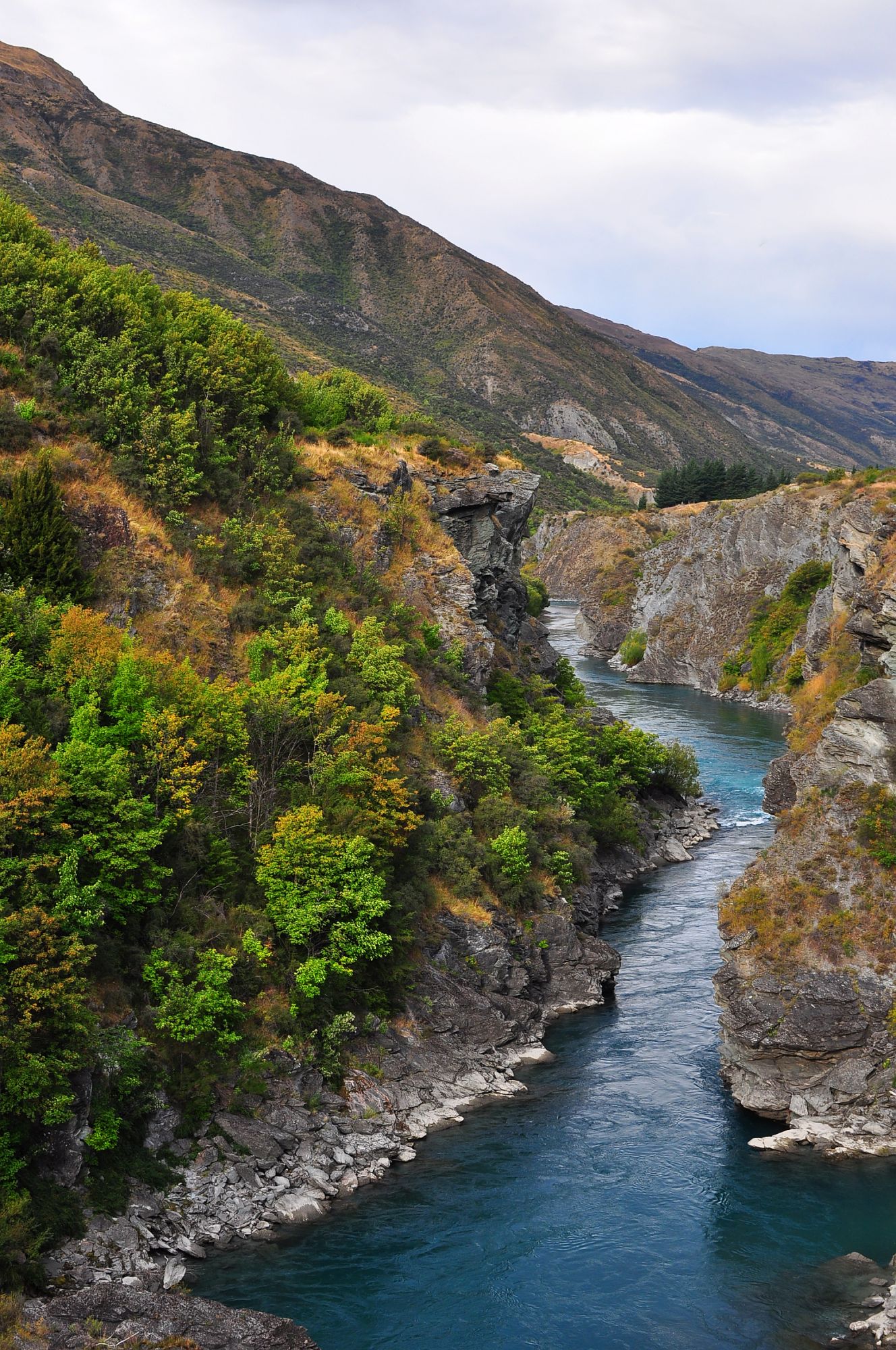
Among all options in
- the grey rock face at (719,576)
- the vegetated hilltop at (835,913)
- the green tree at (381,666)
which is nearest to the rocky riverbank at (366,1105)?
the vegetated hilltop at (835,913)

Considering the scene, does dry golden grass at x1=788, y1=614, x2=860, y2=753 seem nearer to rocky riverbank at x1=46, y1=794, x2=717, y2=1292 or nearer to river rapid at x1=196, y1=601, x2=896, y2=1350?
rocky riverbank at x1=46, y1=794, x2=717, y2=1292

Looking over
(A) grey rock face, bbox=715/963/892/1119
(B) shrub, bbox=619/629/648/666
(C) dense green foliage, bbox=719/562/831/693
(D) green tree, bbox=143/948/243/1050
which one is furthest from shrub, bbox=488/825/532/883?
(B) shrub, bbox=619/629/648/666

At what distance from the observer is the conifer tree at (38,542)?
124 ft

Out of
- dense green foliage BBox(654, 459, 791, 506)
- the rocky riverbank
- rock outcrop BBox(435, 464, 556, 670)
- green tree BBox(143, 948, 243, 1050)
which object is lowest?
the rocky riverbank

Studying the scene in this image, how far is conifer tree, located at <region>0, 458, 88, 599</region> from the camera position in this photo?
124ft

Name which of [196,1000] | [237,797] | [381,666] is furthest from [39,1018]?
[381,666]

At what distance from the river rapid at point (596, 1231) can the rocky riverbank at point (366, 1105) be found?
0.87 m

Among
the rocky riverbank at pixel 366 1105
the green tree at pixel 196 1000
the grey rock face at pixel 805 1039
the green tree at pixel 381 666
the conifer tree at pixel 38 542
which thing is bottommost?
the rocky riverbank at pixel 366 1105

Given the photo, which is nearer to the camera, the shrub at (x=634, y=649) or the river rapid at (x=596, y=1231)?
the river rapid at (x=596, y=1231)

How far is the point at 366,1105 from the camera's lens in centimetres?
3241

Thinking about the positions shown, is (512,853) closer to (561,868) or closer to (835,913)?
(561,868)

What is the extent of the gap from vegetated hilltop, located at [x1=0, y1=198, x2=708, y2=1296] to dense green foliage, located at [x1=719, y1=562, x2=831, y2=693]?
5355 cm

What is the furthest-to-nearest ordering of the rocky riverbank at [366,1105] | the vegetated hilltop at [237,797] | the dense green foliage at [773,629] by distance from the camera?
1. the dense green foliage at [773,629]
2. the vegetated hilltop at [237,797]
3. the rocky riverbank at [366,1105]

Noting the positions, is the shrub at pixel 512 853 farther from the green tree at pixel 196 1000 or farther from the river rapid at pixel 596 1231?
the green tree at pixel 196 1000
